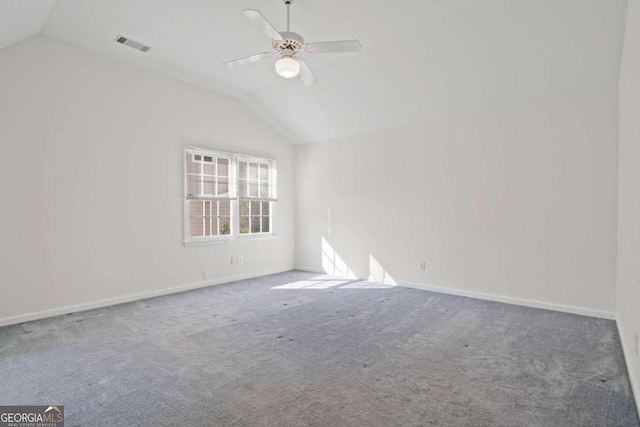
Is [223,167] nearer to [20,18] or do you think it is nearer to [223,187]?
[223,187]

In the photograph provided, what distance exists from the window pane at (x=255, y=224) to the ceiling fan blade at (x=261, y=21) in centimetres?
362

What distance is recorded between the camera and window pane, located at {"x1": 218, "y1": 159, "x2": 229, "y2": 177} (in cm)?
555

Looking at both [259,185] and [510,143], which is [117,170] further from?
[510,143]

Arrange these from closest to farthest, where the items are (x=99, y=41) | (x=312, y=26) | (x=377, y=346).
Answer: (x=377, y=346)
(x=312, y=26)
(x=99, y=41)

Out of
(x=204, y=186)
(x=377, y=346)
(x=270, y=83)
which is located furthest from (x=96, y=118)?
(x=377, y=346)

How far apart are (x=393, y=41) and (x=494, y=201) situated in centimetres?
244

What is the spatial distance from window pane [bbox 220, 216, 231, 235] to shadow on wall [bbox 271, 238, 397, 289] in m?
1.28

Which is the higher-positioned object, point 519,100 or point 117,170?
point 519,100

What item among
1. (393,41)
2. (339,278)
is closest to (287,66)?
(393,41)

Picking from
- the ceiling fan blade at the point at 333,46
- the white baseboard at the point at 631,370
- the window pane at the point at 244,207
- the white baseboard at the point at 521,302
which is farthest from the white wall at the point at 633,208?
the window pane at the point at 244,207

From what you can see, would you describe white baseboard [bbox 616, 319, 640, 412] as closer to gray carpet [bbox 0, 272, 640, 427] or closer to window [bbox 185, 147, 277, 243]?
gray carpet [bbox 0, 272, 640, 427]

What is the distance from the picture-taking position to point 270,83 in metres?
5.21

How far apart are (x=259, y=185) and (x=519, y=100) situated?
4258 mm

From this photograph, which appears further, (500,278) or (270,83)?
(270,83)
